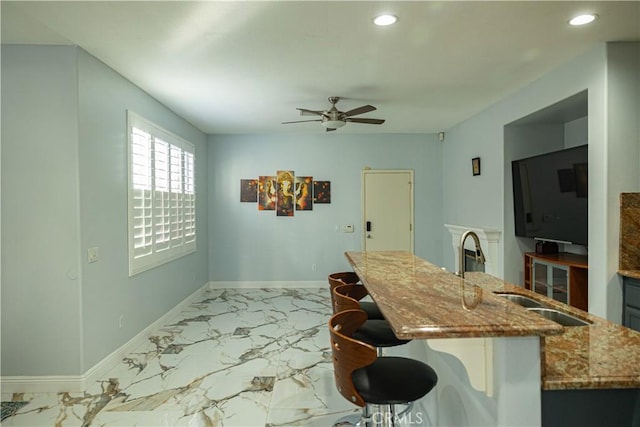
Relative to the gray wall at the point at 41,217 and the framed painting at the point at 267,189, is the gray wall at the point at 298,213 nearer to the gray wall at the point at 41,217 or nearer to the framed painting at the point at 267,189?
the framed painting at the point at 267,189

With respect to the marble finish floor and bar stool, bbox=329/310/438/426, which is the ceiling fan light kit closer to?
the marble finish floor

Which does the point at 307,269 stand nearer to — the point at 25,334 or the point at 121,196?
the point at 121,196

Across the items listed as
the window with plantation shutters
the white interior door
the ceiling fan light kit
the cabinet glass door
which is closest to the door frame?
the white interior door

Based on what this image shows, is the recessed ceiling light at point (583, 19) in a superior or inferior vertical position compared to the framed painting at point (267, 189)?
superior

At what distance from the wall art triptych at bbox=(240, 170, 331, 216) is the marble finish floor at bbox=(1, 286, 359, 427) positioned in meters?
2.44

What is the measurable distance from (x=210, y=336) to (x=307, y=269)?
2679 mm

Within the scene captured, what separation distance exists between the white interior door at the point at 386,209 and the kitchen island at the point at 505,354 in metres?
4.78

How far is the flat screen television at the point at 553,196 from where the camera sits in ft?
11.3

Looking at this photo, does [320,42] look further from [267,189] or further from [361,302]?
[267,189]

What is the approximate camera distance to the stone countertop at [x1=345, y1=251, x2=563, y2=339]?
1.16 metres

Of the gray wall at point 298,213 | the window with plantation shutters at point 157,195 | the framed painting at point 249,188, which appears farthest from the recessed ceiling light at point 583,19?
the framed painting at point 249,188

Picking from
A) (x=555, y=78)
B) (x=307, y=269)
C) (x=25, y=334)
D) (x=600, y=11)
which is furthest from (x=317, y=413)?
(x=307, y=269)

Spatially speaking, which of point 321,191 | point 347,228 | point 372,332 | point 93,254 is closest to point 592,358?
point 372,332

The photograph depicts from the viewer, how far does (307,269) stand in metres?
6.61
